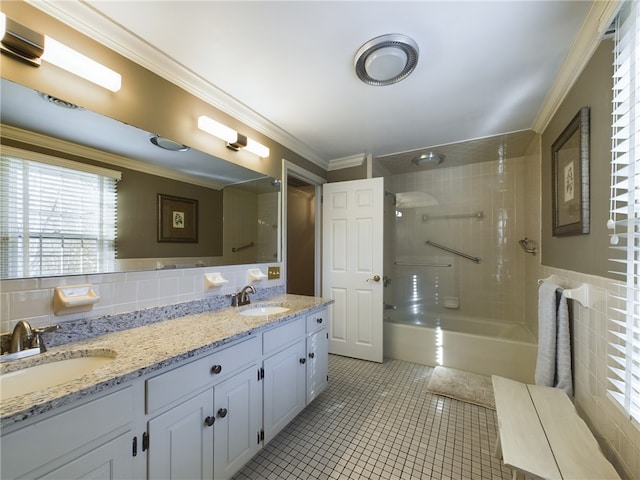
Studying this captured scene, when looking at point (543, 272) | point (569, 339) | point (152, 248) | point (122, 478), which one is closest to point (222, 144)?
point (152, 248)

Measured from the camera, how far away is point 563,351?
60.3 inches

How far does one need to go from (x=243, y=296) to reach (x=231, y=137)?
1.20m

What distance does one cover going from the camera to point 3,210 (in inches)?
40.5

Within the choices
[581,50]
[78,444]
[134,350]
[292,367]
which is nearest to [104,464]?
[78,444]

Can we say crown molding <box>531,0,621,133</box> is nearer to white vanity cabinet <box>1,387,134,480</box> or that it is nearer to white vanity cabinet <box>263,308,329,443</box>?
white vanity cabinet <box>263,308,329,443</box>

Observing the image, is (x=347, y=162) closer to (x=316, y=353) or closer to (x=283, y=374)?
(x=316, y=353)

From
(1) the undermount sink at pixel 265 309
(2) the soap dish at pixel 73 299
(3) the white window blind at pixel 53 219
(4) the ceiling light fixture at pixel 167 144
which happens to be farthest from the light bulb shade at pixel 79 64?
(1) the undermount sink at pixel 265 309

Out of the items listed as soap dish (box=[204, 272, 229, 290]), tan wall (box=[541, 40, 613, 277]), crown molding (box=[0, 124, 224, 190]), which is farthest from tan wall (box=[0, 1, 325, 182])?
tan wall (box=[541, 40, 613, 277])

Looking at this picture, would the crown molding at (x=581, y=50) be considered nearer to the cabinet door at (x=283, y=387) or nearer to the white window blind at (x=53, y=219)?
the cabinet door at (x=283, y=387)

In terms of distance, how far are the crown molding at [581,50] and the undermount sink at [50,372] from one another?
2550 millimetres

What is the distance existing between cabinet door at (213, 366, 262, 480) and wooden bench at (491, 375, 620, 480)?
1168 mm

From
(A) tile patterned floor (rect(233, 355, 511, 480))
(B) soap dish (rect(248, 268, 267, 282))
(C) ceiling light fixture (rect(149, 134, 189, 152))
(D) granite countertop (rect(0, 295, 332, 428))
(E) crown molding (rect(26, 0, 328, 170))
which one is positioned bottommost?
(A) tile patterned floor (rect(233, 355, 511, 480))

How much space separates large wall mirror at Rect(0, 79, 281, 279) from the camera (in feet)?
3.68

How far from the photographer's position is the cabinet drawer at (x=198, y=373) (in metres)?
0.99
